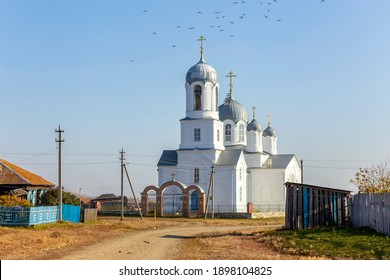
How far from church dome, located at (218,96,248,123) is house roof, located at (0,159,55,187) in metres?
24.7

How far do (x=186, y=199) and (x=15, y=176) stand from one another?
16.3 meters

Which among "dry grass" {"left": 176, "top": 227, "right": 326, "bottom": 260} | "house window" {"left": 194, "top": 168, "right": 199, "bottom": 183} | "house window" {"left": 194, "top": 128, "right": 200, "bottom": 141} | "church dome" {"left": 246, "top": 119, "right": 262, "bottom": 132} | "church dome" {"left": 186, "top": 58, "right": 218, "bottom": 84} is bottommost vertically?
"dry grass" {"left": 176, "top": 227, "right": 326, "bottom": 260}

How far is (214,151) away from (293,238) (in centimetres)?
3291

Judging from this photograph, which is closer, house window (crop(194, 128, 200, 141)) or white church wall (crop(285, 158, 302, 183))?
house window (crop(194, 128, 200, 141))

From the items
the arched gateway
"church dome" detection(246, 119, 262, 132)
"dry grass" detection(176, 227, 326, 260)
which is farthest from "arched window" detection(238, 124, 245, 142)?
"dry grass" detection(176, 227, 326, 260)

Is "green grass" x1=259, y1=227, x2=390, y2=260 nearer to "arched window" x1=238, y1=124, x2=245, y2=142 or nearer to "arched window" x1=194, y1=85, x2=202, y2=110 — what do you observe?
"arched window" x1=194, y1=85, x2=202, y2=110

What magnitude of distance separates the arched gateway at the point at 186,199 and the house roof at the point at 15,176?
12.3 m

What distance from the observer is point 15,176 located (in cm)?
3897

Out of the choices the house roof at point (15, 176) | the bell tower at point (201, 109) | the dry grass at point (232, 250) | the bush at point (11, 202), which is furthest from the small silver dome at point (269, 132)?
the dry grass at point (232, 250)

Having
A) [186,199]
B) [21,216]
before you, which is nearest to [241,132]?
[186,199]

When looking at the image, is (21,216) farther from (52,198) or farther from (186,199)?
(186,199)

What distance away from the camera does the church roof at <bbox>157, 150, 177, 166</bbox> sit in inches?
2271

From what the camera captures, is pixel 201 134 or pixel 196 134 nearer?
pixel 201 134

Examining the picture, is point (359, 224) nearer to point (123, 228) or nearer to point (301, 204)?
point (301, 204)
